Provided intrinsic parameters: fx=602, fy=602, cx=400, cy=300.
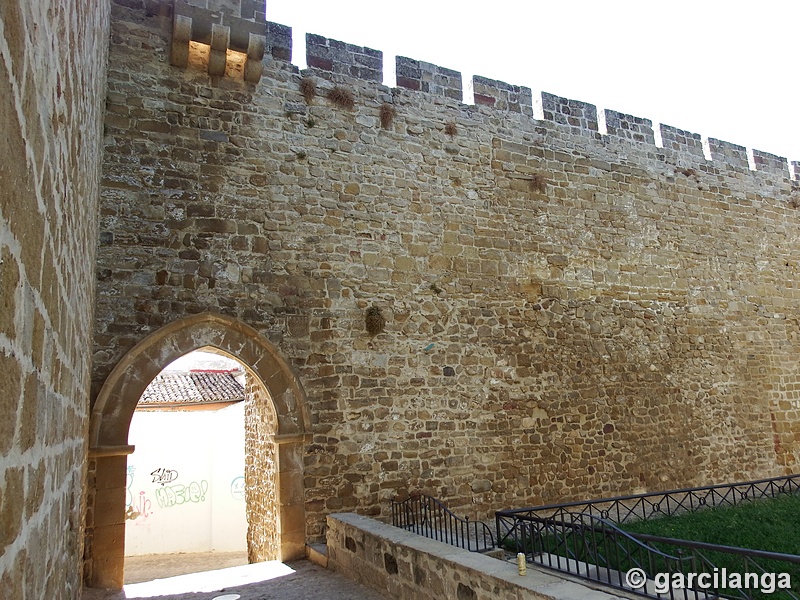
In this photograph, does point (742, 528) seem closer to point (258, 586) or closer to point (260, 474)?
point (258, 586)

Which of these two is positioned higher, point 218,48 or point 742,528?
point 218,48

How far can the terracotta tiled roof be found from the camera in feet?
44.0

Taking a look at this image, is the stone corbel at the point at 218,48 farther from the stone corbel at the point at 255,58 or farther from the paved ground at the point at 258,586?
the paved ground at the point at 258,586

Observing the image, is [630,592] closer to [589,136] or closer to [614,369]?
[614,369]

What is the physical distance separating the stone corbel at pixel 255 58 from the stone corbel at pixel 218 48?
258mm

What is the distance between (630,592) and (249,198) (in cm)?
567

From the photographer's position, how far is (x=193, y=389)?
1408 cm

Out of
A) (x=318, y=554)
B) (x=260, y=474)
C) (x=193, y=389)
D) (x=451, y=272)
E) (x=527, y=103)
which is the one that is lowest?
(x=318, y=554)

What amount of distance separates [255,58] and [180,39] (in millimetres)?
866

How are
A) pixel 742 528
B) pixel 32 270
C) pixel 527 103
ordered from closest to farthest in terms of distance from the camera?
pixel 32 270, pixel 742 528, pixel 527 103

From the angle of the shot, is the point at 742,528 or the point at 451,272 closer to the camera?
the point at 742,528

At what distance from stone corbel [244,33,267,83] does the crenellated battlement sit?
0.47 m

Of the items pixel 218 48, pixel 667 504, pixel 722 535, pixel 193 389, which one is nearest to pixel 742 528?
pixel 722 535

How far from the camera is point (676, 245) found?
1046cm
